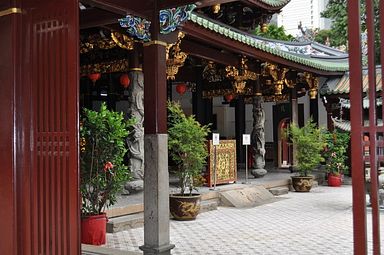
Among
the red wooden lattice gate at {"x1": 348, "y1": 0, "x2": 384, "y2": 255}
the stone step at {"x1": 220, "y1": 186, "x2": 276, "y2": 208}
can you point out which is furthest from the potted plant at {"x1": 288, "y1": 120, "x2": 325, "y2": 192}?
the red wooden lattice gate at {"x1": 348, "y1": 0, "x2": 384, "y2": 255}

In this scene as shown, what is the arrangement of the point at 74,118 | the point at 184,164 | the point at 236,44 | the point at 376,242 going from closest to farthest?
the point at 376,242, the point at 74,118, the point at 184,164, the point at 236,44

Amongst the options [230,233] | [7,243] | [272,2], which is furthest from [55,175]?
[272,2]

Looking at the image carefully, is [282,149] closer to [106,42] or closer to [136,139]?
[136,139]

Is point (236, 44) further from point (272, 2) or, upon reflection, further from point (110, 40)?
point (272, 2)

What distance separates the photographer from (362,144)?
230 cm

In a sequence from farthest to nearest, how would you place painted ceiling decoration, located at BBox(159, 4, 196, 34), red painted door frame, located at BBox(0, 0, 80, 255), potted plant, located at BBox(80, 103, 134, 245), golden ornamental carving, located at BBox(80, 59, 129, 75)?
golden ornamental carving, located at BBox(80, 59, 129, 75)
potted plant, located at BBox(80, 103, 134, 245)
painted ceiling decoration, located at BBox(159, 4, 196, 34)
red painted door frame, located at BBox(0, 0, 80, 255)

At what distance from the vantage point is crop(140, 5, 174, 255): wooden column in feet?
16.4

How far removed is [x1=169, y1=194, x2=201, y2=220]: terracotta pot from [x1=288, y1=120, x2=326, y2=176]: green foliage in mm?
5024

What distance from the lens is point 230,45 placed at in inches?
379

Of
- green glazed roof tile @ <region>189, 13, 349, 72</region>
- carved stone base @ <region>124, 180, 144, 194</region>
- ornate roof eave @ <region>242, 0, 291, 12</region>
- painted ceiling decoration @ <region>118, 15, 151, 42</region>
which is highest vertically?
ornate roof eave @ <region>242, 0, 291, 12</region>

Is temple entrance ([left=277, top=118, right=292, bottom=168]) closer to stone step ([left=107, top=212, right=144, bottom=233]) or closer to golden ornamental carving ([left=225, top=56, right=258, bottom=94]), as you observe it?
golden ornamental carving ([left=225, top=56, right=258, bottom=94])

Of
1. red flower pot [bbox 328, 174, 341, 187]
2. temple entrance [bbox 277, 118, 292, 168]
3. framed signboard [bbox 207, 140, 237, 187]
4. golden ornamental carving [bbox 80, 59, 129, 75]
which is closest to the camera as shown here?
golden ornamental carving [bbox 80, 59, 129, 75]

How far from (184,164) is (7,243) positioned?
4.61m

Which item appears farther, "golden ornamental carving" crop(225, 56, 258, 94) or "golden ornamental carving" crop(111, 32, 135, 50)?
"golden ornamental carving" crop(225, 56, 258, 94)
